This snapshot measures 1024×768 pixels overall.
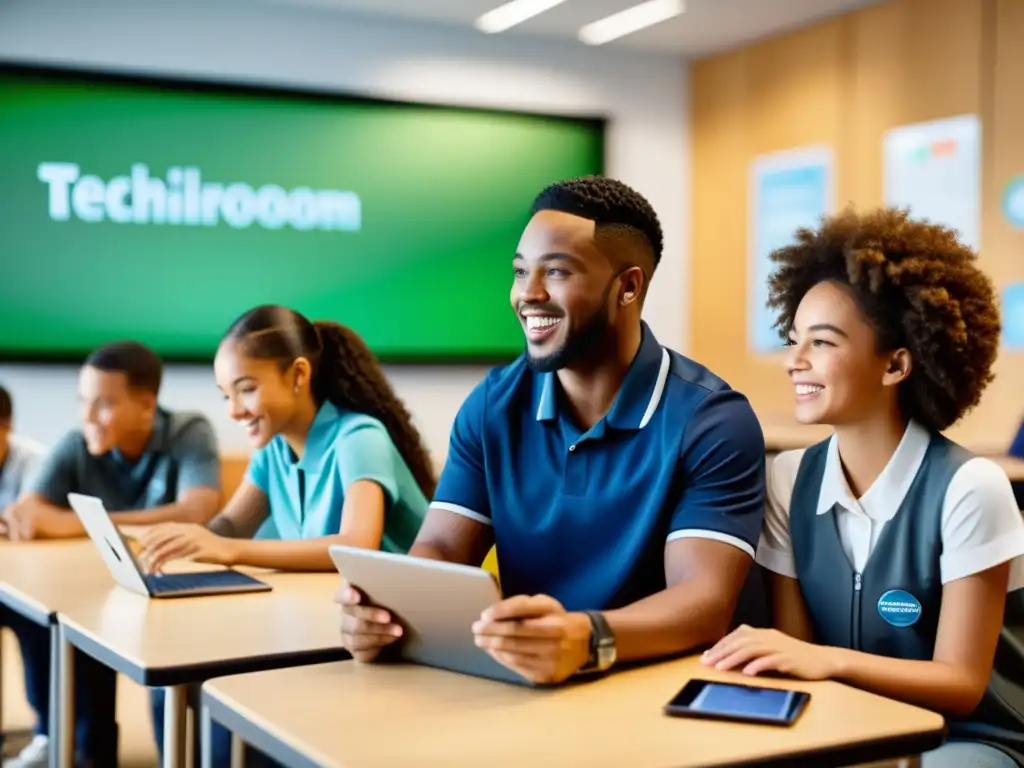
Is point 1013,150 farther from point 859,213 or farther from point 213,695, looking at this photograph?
point 213,695

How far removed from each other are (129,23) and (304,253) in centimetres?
134

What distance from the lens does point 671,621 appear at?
1644 mm

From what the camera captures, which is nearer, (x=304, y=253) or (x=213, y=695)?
(x=213, y=695)

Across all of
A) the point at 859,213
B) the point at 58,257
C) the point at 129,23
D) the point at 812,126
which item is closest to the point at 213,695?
the point at 859,213

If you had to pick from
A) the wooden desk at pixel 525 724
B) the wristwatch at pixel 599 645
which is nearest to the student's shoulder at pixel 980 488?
the wooden desk at pixel 525 724

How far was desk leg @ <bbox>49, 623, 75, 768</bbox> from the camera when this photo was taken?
2.04 m

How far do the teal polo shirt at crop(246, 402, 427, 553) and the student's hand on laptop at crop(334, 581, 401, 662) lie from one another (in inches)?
34.8

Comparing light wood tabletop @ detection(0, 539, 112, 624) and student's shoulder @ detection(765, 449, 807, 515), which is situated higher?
student's shoulder @ detection(765, 449, 807, 515)

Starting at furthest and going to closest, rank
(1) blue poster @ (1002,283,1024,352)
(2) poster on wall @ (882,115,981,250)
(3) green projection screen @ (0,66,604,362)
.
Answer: (3) green projection screen @ (0,66,604,362) < (2) poster on wall @ (882,115,981,250) < (1) blue poster @ (1002,283,1024,352)

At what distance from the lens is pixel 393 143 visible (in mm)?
6379

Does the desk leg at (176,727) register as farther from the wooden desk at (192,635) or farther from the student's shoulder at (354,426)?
the student's shoulder at (354,426)

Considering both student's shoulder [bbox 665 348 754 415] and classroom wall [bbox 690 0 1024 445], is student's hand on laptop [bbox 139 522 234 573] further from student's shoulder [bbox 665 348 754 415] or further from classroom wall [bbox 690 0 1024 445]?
classroom wall [bbox 690 0 1024 445]

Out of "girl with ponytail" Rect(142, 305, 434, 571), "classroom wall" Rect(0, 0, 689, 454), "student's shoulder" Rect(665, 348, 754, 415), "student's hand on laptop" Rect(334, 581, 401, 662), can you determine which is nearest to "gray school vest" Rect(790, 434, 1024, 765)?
"student's shoulder" Rect(665, 348, 754, 415)

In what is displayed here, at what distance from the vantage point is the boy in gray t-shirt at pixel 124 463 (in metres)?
3.12
